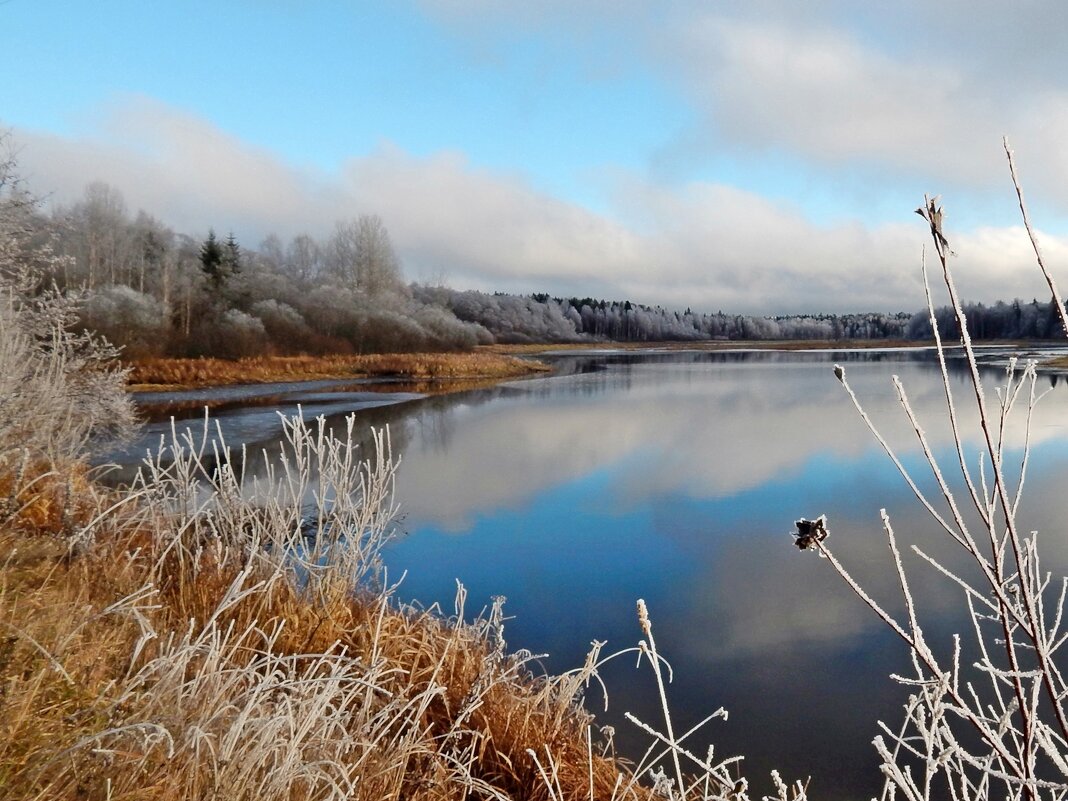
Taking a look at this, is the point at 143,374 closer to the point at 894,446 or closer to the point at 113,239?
the point at 894,446

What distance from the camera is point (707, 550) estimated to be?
7.21m

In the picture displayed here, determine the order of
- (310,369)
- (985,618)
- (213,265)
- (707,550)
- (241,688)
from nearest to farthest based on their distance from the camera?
1. (985,618)
2. (241,688)
3. (707,550)
4. (310,369)
5. (213,265)

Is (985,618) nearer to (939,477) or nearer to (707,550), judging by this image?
(939,477)

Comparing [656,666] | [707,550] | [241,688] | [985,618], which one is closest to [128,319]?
[707,550]

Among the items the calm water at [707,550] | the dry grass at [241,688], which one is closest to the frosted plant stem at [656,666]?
the dry grass at [241,688]

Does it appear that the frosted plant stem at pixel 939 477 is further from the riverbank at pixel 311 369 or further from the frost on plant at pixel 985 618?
the riverbank at pixel 311 369

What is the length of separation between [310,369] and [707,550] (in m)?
25.1

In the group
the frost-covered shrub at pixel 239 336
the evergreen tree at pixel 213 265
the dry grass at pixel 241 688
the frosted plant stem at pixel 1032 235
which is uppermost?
the evergreen tree at pixel 213 265

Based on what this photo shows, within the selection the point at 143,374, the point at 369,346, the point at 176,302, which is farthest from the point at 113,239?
the point at 143,374

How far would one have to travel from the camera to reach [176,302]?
130ft

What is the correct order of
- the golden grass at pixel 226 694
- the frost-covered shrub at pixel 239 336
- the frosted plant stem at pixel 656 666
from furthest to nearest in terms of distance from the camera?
the frost-covered shrub at pixel 239 336
the golden grass at pixel 226 694
the frosted plant stem at pixel 656 666

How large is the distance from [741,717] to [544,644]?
148 cm

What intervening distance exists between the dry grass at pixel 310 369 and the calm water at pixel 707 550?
8808 mm

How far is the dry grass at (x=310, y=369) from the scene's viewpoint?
2398 centimetres
